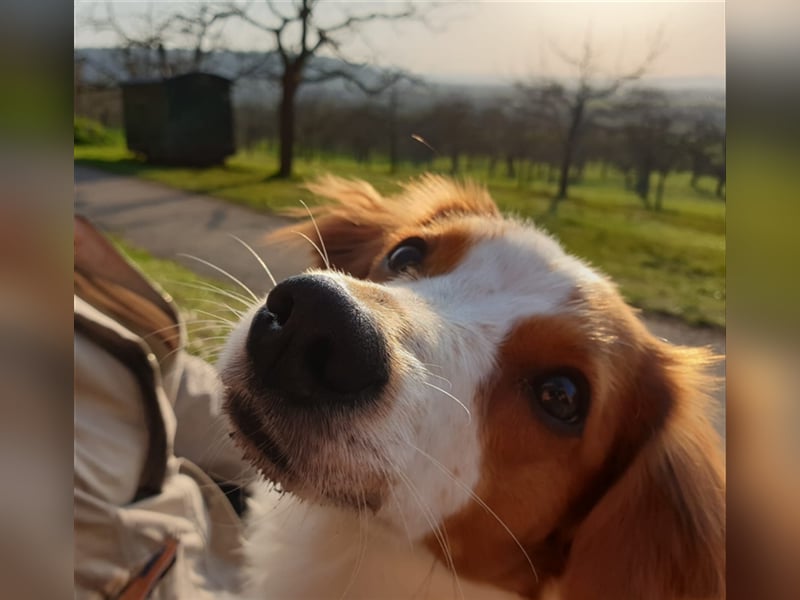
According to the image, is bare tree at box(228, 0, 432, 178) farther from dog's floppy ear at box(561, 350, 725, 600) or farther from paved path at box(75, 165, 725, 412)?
dog's floppy ear at box(561, 350, 725, 600)

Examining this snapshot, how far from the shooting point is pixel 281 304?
707 millimetres

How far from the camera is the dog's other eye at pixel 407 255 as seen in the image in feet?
3.21

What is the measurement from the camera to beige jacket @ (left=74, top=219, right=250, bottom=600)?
0.96 meters

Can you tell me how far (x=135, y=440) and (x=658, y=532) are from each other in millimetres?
695

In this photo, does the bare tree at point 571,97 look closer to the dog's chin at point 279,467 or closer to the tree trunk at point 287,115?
the tree trunk at point 287,115

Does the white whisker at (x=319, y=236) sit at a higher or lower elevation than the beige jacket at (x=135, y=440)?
higher

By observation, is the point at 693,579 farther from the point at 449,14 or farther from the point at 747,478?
the point at 449,14

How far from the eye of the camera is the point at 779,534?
2.89ft

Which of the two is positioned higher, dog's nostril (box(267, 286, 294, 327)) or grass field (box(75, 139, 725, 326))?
grass field (box(75, 139, 725, 326))

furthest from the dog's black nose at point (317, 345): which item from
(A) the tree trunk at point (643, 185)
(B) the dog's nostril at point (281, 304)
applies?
(A) the tree trunk at point (643, 185)

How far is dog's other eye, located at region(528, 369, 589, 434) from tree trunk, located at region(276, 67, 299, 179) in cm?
44

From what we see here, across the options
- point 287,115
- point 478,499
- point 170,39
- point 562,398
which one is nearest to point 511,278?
point 562,398

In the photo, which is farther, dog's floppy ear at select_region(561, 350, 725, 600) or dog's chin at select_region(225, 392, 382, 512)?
dog's floppy ear at select_region(561, 350, 725, 600)

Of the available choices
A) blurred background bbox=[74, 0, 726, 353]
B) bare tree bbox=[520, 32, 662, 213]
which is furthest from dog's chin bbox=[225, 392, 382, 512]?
bare tree bbox=[520, 32, 662, 213]
